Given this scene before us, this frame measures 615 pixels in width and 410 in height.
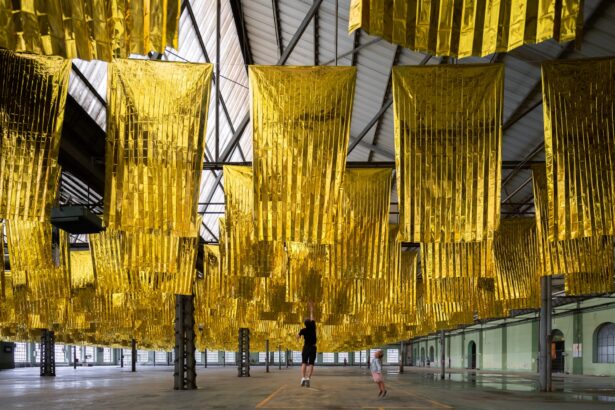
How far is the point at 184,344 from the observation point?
25.0 metres

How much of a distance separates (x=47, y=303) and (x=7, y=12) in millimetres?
29343

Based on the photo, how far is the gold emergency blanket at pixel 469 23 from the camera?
9266 millimetres

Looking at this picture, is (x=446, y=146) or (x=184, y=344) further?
(x=184, y=344)

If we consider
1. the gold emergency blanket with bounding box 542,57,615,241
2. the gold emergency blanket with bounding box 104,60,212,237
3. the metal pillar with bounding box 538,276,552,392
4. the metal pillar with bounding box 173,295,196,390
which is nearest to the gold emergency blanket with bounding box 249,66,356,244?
the gold emergency blanket with bounding box 104,60,212,237

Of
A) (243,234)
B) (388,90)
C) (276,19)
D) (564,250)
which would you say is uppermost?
(276,19)

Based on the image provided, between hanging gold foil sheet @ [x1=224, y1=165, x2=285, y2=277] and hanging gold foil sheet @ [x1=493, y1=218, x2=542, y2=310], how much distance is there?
9.47m

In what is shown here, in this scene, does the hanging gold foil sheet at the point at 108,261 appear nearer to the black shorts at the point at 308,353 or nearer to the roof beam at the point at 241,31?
the black shorts at the point at 308,353

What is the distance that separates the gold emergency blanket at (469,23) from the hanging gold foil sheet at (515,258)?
1783 cm

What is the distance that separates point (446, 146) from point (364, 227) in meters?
5.41

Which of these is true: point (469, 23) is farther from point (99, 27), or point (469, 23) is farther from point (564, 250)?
point (564, 250)

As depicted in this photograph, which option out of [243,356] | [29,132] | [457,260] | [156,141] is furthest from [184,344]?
[243,356]

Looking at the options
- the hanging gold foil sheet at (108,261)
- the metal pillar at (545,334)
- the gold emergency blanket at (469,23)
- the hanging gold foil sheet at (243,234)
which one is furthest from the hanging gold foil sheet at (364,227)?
the gold emergency blanket at (469,23)

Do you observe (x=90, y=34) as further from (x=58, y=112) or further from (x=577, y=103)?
(x=577, y=103)

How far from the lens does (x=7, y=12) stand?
902cm
